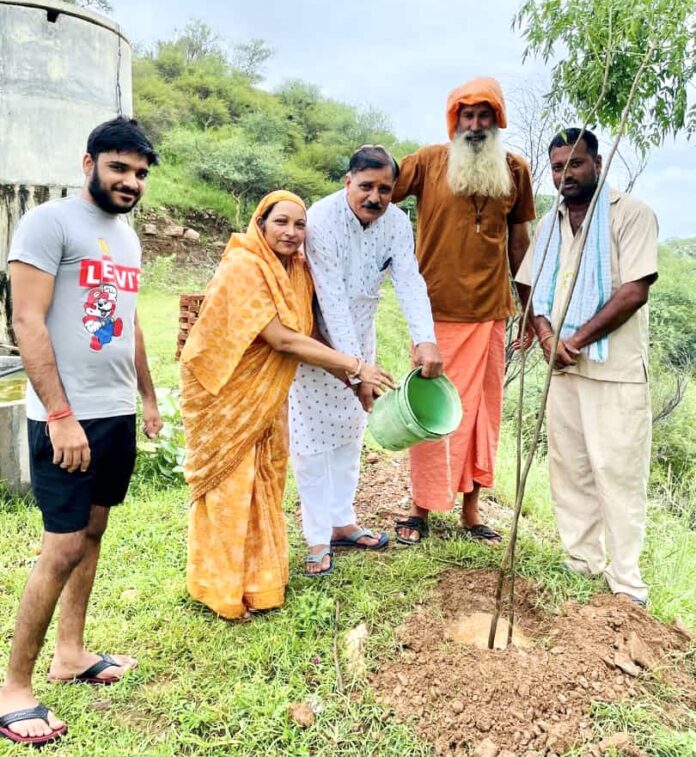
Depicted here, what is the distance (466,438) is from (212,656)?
5.45ft

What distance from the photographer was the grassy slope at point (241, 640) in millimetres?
2184

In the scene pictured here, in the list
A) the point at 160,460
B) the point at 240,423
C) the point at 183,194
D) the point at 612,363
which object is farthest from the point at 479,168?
the point at 183,194

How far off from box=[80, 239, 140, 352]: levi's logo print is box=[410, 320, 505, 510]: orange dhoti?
1.76 meters

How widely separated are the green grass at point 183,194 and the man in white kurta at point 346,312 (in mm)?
14381

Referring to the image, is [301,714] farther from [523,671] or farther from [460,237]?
[460,237]

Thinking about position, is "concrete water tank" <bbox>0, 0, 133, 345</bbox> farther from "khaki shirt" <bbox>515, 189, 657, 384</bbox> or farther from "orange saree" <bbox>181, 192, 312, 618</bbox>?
"khaki shirt" <bbox>515, 189, 657, 384</bbox>

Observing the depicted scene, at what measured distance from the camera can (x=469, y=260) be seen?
3270 mm

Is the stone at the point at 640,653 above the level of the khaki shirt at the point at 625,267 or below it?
below

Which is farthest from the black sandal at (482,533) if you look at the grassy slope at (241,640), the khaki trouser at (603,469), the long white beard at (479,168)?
the long white beard at (479,168)

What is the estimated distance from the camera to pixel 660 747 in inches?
83.2

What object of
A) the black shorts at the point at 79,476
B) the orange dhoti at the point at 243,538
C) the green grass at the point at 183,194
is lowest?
the orange dhoti at the point at 243,538

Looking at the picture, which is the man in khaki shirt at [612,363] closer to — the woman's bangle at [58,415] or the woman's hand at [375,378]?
the woman's hand at [375,378]

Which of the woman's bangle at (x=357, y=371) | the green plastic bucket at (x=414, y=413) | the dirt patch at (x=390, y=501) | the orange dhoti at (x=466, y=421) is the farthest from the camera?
the dirt patch at (x=390, y=501)

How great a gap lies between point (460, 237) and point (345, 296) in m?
0.73
